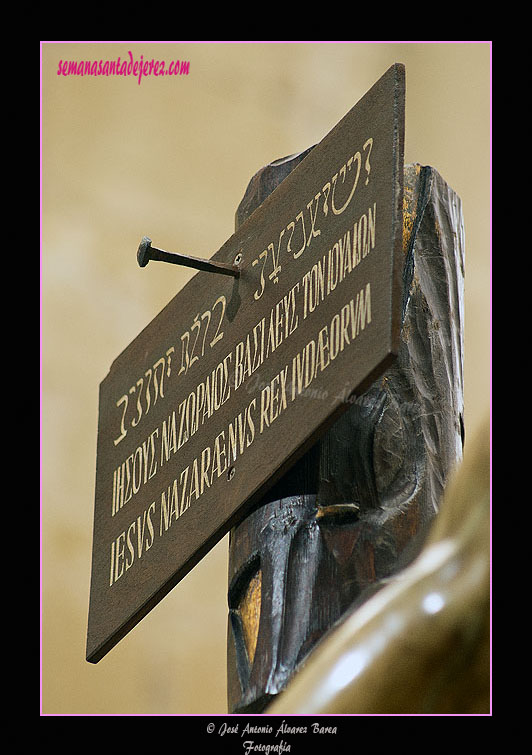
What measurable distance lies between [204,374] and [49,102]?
184cm

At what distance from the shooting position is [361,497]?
119 cm

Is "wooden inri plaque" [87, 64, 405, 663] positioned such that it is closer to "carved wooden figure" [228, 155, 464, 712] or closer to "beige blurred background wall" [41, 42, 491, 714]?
"carved wooden figure" [228, 155, 464, 712]

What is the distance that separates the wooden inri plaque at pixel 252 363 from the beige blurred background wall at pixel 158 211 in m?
1.29

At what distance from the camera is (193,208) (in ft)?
9.93

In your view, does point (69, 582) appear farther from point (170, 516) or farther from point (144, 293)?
point (170, 516)

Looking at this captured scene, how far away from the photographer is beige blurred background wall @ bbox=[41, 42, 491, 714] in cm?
272

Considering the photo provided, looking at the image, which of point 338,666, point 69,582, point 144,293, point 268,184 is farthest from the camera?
point 144,293

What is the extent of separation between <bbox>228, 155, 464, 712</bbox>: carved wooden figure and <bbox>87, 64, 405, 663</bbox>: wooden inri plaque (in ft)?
0.19

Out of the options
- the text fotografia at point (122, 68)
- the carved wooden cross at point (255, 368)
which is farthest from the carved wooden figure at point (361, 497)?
the text fotografia at point (122, 68)

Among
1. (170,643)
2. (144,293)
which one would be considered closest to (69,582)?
(170,643)
